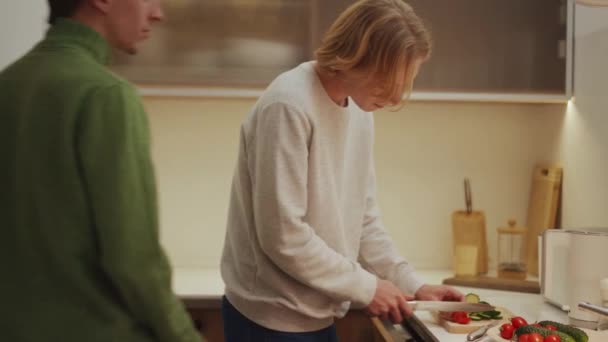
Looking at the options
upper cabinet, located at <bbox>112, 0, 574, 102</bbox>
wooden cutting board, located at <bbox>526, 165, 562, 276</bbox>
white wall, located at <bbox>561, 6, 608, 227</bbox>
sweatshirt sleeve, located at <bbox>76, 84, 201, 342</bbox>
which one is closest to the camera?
sweatshirt sleeve, located at <bbox>76, 84, 201, 342</bbox>

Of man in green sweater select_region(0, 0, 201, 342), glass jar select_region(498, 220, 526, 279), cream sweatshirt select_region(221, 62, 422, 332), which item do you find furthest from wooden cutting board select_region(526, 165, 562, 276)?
man in green sweater select_region(0, 0, 201, 342)

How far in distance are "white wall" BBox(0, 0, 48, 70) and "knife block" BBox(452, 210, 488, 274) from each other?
145 cm

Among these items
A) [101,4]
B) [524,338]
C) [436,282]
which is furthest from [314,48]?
[101,4]

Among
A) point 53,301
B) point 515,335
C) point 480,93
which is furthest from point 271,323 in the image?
point 480,93

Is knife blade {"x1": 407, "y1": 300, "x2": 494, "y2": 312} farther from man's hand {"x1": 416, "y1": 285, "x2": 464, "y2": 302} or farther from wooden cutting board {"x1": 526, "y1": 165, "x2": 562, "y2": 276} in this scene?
wooden cutting board {"x1": 526, "y1": 165, "x2": 562, "y2": 276}

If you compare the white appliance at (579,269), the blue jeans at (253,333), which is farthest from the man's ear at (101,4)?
the white appliance at (579,269)

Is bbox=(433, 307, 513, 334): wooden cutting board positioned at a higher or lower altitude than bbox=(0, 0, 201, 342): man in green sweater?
lower

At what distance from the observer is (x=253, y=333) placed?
1.43m

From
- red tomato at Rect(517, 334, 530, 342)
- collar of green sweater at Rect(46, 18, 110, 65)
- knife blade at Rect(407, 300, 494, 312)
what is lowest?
red tomato at Rect(517, 334, 530, 342)

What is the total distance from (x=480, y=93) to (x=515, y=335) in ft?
3.34

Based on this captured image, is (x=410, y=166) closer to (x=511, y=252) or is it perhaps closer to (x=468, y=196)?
(x=468, y=196)

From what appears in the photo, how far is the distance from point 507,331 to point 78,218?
0.99 m

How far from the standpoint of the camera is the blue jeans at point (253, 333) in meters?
1.41

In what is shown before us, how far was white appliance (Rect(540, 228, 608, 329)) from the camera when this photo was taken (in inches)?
67.1
